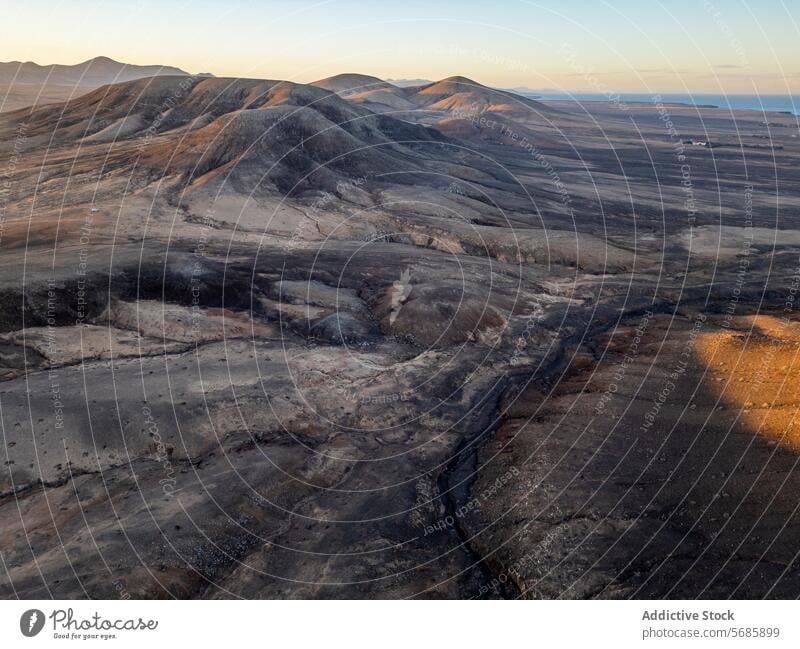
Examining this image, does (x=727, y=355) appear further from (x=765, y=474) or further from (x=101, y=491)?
(x=101, y=491)

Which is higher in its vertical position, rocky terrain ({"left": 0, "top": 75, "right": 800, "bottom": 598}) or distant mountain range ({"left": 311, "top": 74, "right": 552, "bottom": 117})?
distant mountain range ({"left": 311, "top": 74, "right": 552, "bottom": 117})

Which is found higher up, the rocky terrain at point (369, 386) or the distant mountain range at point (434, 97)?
the distant mountain range at point (434, 97)

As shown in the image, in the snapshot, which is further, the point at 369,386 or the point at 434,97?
the point at 434,97

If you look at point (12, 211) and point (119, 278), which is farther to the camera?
point (12, 211)

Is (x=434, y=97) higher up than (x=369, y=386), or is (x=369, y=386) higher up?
(x=434, y=97)

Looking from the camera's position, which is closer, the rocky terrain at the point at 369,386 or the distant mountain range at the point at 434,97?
the rocky terrain at the point at 369,386

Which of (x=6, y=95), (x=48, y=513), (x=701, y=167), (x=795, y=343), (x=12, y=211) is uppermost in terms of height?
(x=6, y=95)

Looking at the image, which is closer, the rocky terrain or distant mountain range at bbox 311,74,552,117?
the rocky terrain

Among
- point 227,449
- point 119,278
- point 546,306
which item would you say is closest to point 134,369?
point 227,449
